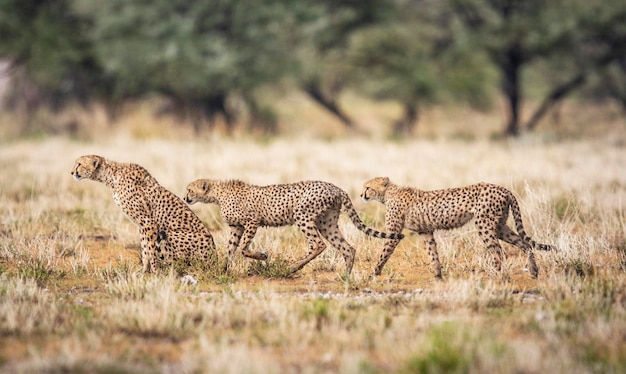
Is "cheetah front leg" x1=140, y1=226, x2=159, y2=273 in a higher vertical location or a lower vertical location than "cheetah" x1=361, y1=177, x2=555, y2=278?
lower

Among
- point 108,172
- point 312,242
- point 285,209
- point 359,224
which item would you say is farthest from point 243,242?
point 108,172

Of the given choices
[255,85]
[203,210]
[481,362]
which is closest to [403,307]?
[481,362]

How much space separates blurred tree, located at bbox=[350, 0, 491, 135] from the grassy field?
34.9ft

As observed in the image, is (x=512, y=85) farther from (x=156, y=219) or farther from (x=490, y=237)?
(x=156, y=219)

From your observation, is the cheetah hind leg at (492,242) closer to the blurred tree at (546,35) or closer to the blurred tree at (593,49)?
the blurred tree at (546,35)

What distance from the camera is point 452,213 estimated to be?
23.2 feet

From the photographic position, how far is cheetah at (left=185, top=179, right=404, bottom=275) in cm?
709

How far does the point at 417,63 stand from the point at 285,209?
1590 cm

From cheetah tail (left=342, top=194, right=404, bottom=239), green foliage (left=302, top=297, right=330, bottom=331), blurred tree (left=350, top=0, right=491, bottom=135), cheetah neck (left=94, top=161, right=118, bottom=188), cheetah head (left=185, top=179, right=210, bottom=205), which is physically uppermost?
blurred tree (left=350, top=0, right=491, bottom=135)

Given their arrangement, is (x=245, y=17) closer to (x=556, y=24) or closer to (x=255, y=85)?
(x=255, y=85)

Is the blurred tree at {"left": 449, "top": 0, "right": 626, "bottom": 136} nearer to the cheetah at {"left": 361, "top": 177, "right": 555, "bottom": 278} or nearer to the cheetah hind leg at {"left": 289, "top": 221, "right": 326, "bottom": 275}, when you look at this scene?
the cheetah at {"left": 361, "top": 177, "right": 555, "bottom": 278}

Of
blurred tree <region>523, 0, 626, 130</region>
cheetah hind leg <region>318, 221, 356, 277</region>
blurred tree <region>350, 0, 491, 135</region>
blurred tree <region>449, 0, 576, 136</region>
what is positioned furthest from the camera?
blurred tree <region>350, 0, 491, 135</region>

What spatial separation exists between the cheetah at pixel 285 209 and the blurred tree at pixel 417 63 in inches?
587

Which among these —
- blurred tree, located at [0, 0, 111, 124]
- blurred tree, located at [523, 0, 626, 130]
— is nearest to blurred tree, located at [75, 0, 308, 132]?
blurred tree, located at [0, 0, 111, 124]
